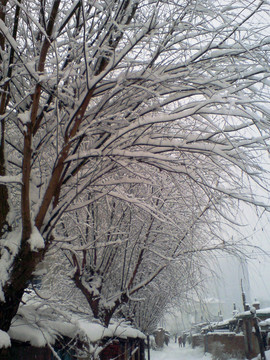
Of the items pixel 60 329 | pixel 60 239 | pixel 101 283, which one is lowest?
pixel 60 329

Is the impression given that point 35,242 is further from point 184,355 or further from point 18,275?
point 184,355

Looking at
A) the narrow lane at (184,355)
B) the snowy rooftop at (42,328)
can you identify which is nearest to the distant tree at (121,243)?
the snowy rooftop at (42,328)

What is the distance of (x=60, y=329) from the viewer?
19.0ft

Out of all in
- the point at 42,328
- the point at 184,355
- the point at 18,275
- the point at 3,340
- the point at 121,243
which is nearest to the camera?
the point at 3,340

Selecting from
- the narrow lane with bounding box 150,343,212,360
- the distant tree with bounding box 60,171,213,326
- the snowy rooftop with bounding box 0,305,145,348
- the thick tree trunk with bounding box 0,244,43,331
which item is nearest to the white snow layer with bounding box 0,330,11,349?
the thick tree trunk with bounding box 0,244,43,331

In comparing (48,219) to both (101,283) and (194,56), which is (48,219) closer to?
(194,56)

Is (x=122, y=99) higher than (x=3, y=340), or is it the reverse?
(x=122, y=99)

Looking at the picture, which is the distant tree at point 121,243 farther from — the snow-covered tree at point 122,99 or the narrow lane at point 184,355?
the narrow lane at point 184,355

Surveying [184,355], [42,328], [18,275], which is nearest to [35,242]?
[18,275]

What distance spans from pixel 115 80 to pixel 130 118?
0.64m

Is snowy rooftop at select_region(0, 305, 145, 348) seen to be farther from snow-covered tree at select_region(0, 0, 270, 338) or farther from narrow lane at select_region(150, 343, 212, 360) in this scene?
narrow lane at select_region(150, 343, 212, 360)

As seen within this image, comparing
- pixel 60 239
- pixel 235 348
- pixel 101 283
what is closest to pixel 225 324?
pixel 235 348

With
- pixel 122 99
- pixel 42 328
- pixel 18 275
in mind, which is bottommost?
pixel 42 328

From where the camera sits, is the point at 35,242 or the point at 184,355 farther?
the point at 184,355
